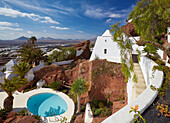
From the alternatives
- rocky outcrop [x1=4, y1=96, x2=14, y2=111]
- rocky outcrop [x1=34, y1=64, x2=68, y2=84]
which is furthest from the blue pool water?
rocky outcrop [x1=34, y1=64, x2=68, y2=84]

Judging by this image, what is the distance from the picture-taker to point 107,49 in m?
15.8

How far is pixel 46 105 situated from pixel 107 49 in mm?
13853

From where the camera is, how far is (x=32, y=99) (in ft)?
43.4

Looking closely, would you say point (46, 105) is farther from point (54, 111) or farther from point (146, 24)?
point (146, 24)

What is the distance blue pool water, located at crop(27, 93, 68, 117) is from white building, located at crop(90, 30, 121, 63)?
10138mm

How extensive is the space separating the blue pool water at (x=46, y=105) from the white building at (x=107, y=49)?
10.1 metres

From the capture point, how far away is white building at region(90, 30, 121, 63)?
1509 centimetres

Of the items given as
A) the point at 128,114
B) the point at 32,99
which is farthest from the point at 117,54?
the point at 32,99

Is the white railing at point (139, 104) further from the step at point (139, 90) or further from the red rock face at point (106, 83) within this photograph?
the red rock face at point (106, 83)

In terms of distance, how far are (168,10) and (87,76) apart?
38.7ft

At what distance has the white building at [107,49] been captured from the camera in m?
15.1

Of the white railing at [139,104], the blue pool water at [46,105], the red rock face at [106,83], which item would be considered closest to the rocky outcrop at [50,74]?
the blue pool water at [46,105]

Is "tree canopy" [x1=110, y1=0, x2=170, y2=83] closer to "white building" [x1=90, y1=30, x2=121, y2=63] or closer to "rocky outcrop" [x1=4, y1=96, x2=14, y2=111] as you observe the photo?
"white building" [x1=90, y1=30, x2=121, y2=63]

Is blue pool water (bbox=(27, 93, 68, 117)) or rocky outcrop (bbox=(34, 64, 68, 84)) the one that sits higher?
rocky outcrop (bbox=(34, 64, 68, 84))
